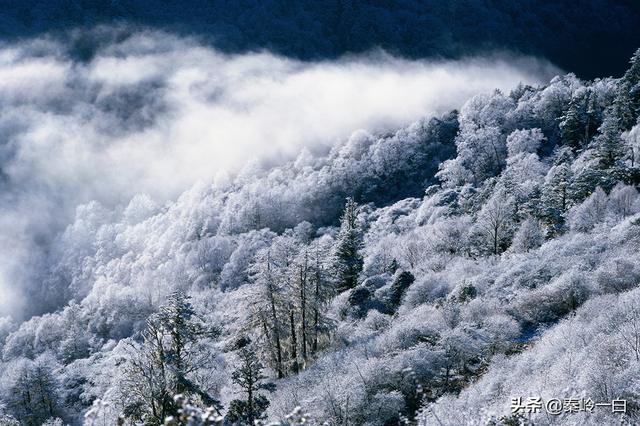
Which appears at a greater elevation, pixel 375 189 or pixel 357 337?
pixel 375 189

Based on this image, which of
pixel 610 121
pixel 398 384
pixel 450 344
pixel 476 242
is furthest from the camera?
pixel 610 121

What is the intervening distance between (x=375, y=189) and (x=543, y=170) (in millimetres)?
57897

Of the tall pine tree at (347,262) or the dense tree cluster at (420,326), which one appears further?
the tall pine tree at (347,262)

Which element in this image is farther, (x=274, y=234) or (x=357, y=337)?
(x=274, y=234)

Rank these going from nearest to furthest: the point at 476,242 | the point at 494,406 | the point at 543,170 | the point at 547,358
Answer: the point at 494,406 → the point at 547,358 → the point at 476,242 → the point at 543,170

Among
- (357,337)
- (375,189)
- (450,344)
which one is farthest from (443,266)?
(375,189)

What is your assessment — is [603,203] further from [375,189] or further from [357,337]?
[375,189]

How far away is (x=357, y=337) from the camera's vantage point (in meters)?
36.9

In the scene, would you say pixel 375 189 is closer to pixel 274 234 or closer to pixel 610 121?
pixel 274 234

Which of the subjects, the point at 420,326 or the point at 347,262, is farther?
the point at 347,262

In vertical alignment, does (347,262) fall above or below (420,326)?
above

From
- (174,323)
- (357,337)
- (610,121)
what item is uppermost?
(610,121)

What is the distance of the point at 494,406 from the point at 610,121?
3264 inches

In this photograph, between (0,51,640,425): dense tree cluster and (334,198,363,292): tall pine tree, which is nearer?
(0,51,640,425): dense tree cluster
